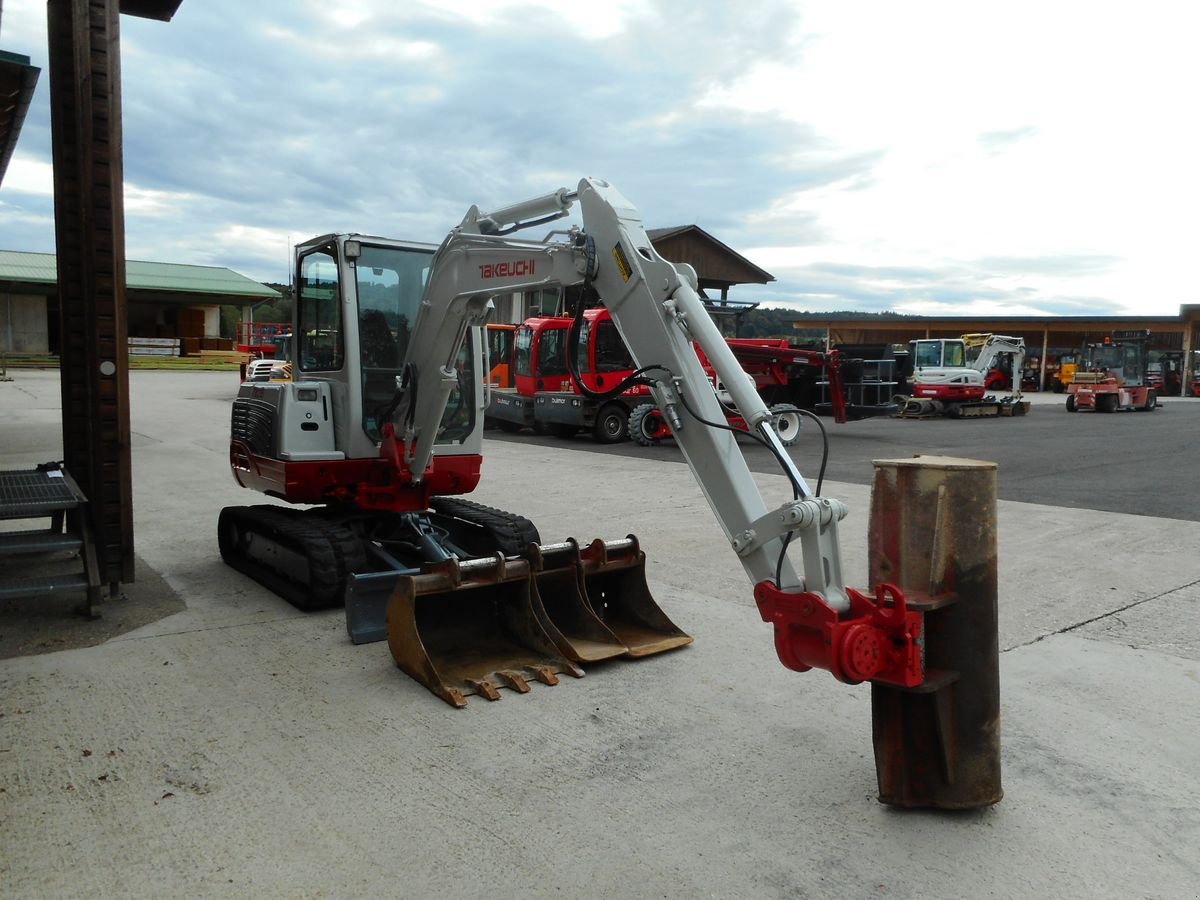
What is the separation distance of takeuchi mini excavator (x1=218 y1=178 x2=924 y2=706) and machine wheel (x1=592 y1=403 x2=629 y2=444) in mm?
10092

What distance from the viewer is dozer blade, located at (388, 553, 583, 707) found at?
4703 mm

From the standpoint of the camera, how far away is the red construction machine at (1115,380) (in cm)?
3006

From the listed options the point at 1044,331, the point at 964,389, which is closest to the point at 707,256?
the point at 964,389

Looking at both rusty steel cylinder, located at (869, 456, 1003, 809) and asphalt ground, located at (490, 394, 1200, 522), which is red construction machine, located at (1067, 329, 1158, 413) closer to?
asphalt ground, located at (490, 394, 1200, 522)

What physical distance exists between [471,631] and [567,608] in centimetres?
57

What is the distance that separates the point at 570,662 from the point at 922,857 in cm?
216

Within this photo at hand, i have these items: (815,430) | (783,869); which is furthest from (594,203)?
(815,430)

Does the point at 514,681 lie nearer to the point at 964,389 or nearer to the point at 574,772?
the point at 574,772

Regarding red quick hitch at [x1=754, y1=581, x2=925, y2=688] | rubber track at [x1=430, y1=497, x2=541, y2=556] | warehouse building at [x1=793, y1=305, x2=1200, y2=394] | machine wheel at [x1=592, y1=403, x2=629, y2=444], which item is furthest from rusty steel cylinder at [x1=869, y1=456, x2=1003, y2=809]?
warehouse building at [x1=793, y1=305, x2=1200, y2=394]

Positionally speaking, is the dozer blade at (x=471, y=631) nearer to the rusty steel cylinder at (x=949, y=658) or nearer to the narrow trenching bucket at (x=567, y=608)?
the narrow trenching bucket at (x=567, y=608)

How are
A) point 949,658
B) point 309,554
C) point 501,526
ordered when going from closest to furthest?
point 949,658
point 309,554
point 501,526

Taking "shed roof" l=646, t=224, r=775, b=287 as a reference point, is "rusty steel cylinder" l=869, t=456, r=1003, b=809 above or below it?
below

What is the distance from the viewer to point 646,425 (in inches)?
627

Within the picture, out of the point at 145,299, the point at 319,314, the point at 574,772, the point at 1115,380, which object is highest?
the point at 145,299
